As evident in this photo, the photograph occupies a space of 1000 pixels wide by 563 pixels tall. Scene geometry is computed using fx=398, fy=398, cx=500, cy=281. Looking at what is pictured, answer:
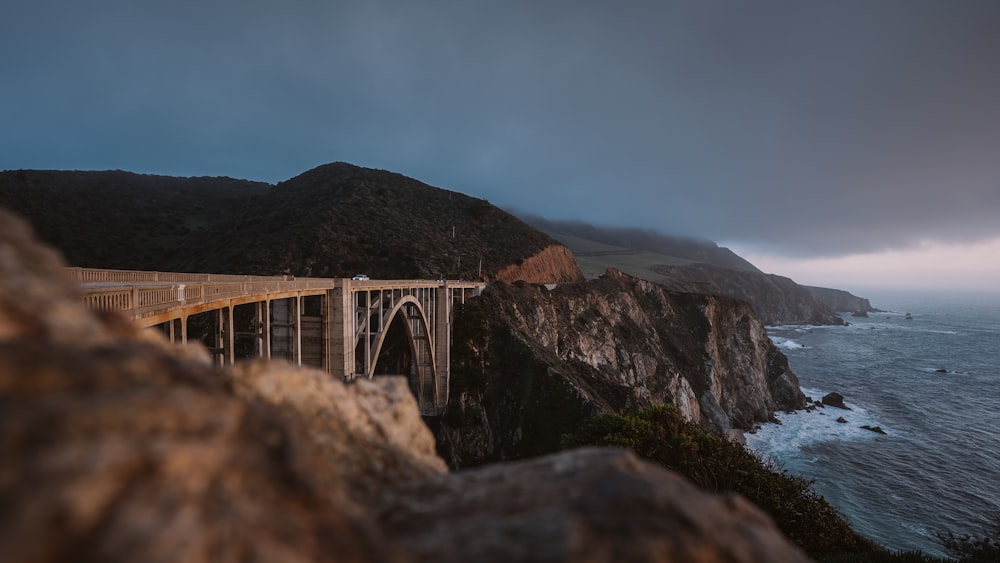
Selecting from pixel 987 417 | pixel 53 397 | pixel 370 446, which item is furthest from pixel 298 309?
pixel 987 417

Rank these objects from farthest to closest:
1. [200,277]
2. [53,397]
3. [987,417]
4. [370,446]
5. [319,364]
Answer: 1. [987,417]
2. [319,364]
3. [200,277]
4. [370,446]
5. [53,397]

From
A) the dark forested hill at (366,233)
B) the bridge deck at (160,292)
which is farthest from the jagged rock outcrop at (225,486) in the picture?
the dark forested hill at (366,233)

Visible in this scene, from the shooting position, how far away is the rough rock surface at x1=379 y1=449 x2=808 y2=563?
1853mm

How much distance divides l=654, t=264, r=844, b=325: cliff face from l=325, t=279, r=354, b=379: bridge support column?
451 feet

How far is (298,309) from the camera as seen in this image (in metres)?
13.9

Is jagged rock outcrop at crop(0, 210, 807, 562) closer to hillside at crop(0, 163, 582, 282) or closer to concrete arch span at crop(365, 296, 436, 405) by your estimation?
concrete arch span at crop(365, 296, 436, 405)

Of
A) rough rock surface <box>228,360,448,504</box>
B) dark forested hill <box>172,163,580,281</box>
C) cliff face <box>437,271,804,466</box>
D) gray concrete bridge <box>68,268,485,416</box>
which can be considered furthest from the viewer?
dark forested hill <box>172,163,580,281</box>

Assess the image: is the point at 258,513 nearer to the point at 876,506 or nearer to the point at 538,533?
the point at 538,533

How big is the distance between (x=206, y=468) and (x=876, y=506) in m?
43.8

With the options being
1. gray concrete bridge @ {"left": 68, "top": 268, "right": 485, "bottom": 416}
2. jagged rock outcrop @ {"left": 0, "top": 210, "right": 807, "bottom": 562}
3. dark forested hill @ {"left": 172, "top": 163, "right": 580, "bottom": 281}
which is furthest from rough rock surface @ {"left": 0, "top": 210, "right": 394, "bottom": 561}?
dark forested hill @ {"left": 172, "top": 163, "right": 580, "bottom": 281}

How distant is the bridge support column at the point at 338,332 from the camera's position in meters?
15.6

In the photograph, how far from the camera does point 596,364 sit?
45.8 m

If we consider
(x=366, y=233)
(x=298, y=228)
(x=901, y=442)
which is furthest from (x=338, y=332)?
(x=901, y=442)

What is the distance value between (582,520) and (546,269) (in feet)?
200
